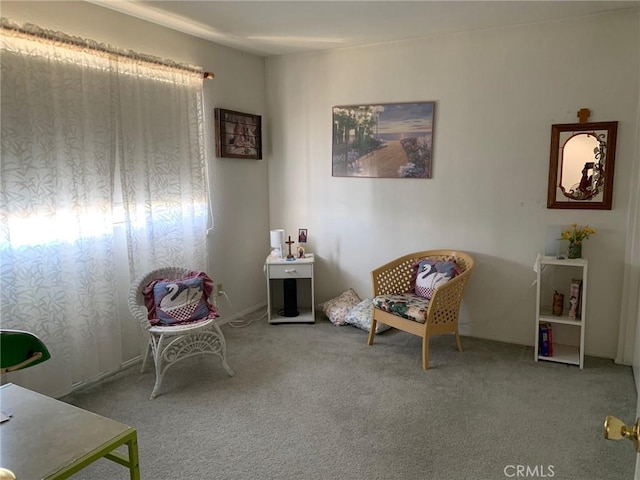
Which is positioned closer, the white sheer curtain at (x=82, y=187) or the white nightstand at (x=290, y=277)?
the white sheer curtain at (x=82, y=187)

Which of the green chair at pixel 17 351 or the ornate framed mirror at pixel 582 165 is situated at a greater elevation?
the ornate framed mirror at pixel 582 165

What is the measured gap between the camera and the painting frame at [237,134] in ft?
13.3

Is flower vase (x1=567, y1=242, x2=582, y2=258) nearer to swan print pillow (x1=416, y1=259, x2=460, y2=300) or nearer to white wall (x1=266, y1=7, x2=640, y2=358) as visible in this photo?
white wall (x1=266, y1=7, x2=640, y2=358)

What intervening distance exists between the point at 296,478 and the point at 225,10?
285 cm

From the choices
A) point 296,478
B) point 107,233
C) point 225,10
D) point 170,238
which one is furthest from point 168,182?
point 296,478

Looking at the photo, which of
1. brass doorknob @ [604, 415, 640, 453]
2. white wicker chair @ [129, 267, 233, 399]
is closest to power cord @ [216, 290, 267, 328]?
white wicker chair @ [129, 267, 233, 399]

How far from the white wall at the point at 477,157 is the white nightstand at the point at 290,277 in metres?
0.18

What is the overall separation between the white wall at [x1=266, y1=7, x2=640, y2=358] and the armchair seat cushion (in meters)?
0.61

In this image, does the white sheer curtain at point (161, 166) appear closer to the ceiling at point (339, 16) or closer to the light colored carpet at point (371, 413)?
the ceiling at point (339, 16)

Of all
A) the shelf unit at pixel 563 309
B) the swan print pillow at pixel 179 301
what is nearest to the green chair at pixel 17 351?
the swan print pillow at pixel 179 301

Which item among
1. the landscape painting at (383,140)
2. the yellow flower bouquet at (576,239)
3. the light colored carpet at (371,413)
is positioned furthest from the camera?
the landscape painting at (383,140)

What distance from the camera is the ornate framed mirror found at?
3.32 metres

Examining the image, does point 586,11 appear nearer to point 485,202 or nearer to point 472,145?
point 472,145

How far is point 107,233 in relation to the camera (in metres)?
3.07
